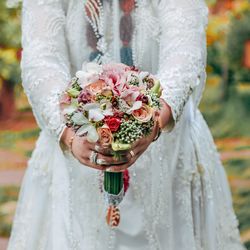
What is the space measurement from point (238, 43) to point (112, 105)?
5.66m

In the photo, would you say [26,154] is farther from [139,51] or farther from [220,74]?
[139,51]

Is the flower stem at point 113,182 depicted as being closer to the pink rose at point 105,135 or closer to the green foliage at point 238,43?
the pink rose at point 105,135

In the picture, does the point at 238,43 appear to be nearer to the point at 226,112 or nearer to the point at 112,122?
the point at 226,112

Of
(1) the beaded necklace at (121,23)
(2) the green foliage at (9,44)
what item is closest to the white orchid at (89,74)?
(1) the beaded necklace at (121,23)

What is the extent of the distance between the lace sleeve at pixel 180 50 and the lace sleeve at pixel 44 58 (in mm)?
286

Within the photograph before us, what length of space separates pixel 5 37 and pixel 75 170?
4737 mm

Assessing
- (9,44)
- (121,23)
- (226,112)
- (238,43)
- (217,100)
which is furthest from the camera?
(217,100)

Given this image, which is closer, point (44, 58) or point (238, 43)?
point (44, 58)

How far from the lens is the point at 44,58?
6.57ft

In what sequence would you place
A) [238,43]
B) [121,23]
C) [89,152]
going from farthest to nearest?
[238,43] < [121,23] < [89,152]

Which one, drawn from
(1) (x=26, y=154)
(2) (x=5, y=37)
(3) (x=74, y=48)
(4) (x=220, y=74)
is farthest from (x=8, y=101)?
(3) (x=74, y=48)

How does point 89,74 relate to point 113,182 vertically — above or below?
above

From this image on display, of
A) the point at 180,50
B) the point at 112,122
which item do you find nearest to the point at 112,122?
the point at 112,122

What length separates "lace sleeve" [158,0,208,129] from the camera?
75.3 inches
